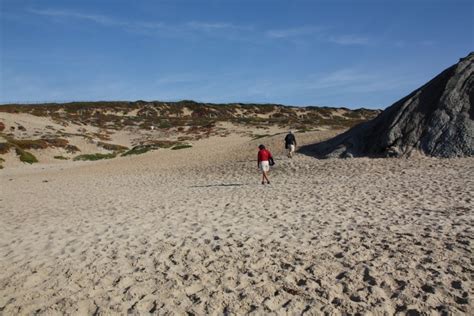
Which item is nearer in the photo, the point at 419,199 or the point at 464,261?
the point at 464,261

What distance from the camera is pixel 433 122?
859 inches

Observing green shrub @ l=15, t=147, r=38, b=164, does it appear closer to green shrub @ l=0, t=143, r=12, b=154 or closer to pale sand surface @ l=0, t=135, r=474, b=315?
green shrub @ l=0, t=143, r=12, b=154

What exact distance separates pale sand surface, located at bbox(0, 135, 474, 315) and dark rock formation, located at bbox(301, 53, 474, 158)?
160 inches

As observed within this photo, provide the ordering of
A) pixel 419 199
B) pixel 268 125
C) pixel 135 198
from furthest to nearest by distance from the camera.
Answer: pixel 268 125, pixel 135 198, pixel 419 199

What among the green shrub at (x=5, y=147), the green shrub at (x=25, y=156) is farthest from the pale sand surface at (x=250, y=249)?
the green shrub at (x=5, y=147)

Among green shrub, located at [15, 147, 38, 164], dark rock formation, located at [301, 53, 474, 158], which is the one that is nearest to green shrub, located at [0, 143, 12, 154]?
green shrub, located at [15, 147, 38, 164]

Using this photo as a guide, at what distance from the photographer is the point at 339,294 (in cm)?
637

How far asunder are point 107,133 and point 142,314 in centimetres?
6589

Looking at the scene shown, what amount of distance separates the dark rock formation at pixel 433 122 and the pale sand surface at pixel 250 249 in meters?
4.08

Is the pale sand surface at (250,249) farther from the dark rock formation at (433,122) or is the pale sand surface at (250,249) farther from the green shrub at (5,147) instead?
the green shrub at (5,147)

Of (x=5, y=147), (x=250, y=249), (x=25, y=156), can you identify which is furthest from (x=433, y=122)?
(x=5, y=147)

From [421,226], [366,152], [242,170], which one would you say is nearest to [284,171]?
[242,170]

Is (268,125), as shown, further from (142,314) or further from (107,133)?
(142,314)

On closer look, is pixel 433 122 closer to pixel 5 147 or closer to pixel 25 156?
pixel 25 156
